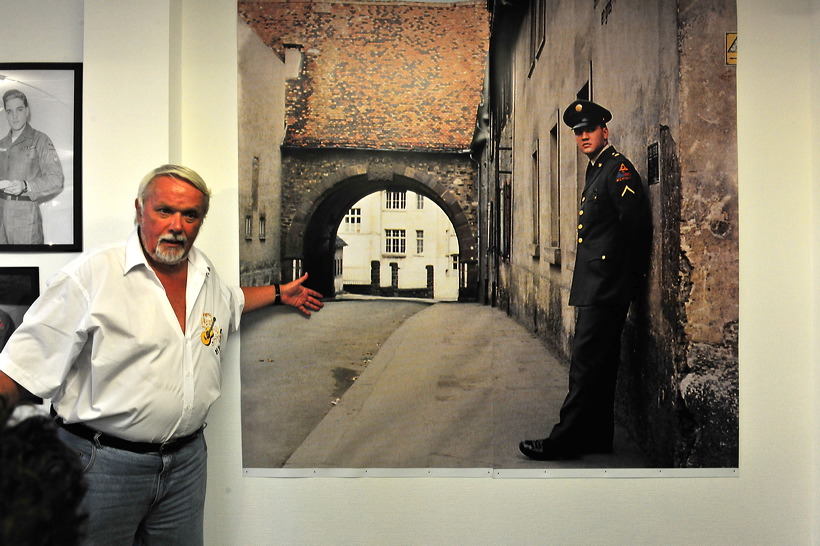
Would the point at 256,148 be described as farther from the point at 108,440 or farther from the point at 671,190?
the point at 671,190

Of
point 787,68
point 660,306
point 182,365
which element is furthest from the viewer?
point 787,68

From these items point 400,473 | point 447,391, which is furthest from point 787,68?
point 400,473

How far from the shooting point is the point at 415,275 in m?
2.71

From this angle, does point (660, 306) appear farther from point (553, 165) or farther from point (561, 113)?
point (561, 113)

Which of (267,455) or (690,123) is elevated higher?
(690,123)

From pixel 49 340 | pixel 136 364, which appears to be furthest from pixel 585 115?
pixel 49 340

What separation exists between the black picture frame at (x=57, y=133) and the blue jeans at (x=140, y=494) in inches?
37.6

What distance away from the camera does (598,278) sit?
252 cm

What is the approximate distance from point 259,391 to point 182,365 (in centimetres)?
67

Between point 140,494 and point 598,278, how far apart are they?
190 cm

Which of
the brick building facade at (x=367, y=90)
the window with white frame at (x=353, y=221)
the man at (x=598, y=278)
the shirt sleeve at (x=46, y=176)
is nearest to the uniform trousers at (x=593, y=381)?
the man at (x=598, y=278)

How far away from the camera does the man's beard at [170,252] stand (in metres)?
2.04

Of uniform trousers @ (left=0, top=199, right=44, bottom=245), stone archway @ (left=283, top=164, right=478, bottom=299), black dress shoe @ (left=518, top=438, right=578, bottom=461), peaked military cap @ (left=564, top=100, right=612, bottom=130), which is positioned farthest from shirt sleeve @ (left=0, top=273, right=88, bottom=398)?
peaked military cap @ (left=564, top=100, right=612, bottom=130)

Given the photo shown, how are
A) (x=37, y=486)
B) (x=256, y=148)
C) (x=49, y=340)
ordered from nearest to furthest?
(x=37, y=486) → (x=49, y=340) → (x=256, y=148)
